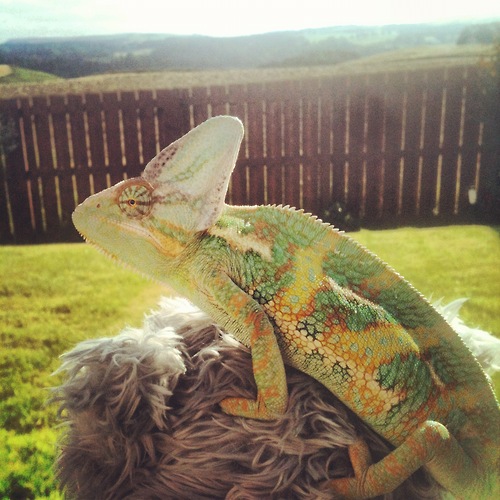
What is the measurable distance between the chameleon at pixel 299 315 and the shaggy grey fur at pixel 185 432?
15 mm

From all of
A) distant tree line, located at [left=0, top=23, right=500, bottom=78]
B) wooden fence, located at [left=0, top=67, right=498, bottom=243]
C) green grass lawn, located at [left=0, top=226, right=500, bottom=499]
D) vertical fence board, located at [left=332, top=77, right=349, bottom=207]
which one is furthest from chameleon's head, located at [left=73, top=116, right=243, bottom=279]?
vertical fence board, located at [left=332, top=77, right=349, bottom=207]

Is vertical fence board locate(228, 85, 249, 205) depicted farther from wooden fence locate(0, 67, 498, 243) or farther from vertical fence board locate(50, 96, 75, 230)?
vertical fence board locate(50, 96, 75, 230)

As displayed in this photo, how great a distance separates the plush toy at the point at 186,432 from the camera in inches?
17.0

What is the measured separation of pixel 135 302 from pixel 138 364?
Answer: 554 mm

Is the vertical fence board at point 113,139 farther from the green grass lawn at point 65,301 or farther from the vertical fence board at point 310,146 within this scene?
the vertical fence board at point 310,146

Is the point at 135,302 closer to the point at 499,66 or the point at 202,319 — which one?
the point at 202,319

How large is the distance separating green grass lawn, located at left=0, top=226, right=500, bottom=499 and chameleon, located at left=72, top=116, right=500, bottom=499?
1.29 feet

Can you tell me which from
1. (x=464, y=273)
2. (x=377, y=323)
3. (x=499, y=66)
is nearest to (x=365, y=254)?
(x=377, y=323)

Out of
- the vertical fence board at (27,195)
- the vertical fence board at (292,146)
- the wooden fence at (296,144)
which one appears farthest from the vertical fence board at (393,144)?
the vertical fence board at (27,195)

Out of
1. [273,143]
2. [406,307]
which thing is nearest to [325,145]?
[273,143]

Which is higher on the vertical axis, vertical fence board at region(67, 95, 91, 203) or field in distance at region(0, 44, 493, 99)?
field in distance at region(0, 44, 493, 99)

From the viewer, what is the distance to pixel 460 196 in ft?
5.06

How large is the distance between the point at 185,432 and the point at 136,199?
0.63ft

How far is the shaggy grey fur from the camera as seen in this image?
432 mm
